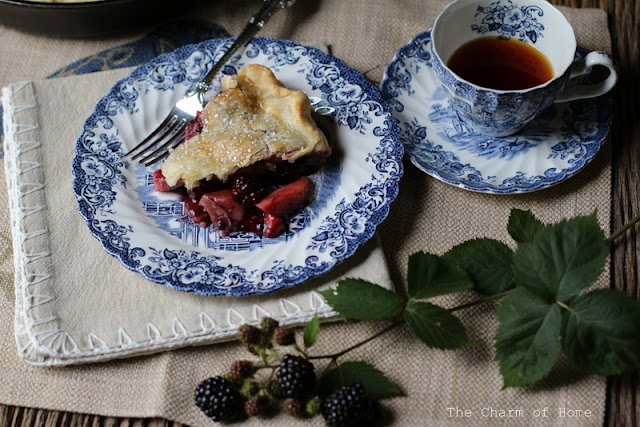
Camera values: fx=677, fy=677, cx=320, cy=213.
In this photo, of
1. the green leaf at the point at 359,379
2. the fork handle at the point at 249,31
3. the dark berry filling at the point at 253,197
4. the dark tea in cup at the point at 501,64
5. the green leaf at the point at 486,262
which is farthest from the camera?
the fork handle at the point at 249,31

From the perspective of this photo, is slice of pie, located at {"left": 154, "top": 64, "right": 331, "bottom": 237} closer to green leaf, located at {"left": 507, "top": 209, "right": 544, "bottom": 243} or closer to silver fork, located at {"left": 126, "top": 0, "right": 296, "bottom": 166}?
silver fork, located at {"left": 126, "top": 0, "right": 296, "bottom": 166}


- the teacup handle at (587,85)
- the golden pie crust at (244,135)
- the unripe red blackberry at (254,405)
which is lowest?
the unripe red blackberry at (254,405)

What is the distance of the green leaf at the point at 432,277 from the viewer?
70.4 inches

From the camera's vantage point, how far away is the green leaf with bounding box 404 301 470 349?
175 cm

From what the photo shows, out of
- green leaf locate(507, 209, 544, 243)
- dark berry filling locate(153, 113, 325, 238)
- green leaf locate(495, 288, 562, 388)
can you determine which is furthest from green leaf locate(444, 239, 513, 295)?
dark berry filling locate(153, 113, 325, 238)

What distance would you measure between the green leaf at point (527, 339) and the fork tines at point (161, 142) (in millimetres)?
1191

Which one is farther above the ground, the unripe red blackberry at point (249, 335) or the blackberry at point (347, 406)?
the unripe red blackberry at point (249, 335)

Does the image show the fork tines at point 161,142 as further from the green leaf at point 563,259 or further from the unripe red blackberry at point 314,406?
the green leaf at point 563,259

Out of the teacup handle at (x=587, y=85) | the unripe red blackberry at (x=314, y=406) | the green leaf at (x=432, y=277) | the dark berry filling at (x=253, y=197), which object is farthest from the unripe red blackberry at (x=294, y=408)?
the teacup handle at (x=587, y=85)

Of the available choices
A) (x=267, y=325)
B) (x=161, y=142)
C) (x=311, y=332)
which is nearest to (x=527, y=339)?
(x=311, y=332)

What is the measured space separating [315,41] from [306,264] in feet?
3.50

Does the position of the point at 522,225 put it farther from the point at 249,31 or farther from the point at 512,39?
the point at 249,31

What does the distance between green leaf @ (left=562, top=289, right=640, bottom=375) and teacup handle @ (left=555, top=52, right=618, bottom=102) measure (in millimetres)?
771

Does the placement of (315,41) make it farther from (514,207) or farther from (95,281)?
(95,281)
